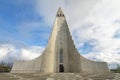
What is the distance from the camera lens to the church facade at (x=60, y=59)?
6488 cm

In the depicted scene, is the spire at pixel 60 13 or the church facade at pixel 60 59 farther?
the spire at pixel 60 13

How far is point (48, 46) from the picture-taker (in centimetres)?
6869

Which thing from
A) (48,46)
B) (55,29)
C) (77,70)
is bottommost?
(77,70)

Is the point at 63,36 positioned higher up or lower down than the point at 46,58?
higher up

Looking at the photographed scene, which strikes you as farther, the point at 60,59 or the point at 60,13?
the point at 60,13

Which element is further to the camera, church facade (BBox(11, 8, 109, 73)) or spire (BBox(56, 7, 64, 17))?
spire (BBox(56, 7, 64, 17))

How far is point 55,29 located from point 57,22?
3339 mm

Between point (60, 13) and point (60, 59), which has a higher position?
point (60, 13)

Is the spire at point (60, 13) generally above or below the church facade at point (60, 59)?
above

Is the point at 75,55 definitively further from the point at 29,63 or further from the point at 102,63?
the point at 29,63

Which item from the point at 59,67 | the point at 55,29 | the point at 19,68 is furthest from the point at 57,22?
the point at 19,68

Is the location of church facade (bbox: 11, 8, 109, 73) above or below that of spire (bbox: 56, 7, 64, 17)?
below

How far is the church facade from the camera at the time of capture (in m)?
64.9

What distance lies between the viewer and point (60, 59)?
65.0 m
